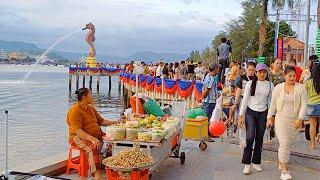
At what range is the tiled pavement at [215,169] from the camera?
25.3ft

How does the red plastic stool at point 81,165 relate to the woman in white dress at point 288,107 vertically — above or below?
below

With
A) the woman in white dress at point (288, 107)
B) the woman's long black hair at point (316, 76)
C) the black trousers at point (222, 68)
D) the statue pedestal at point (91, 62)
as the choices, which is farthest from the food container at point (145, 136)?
the statue pedestal at point (91, 62)

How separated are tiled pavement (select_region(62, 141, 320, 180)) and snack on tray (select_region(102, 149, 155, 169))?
1.15m

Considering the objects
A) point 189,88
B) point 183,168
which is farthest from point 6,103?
point 183,168

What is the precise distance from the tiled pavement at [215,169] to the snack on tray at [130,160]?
1152mm

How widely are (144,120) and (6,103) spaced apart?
32680 millimetres

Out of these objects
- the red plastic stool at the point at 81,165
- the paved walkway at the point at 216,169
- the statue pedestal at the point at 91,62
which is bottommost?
the paved walkway at the point at 216,169

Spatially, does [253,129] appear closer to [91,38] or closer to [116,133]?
[116,133]

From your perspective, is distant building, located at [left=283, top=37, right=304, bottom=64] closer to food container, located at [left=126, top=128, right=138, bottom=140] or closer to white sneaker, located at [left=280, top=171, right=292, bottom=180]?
white sneaker, located at [left=280, top=171, right=292, bottom=180]

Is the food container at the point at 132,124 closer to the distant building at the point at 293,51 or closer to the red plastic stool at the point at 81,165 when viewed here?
the red plastic stool at the point at 81,165

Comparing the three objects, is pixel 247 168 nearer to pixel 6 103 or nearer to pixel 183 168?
pixel 183 168

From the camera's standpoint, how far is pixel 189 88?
792 inches

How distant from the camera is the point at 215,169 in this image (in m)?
8.30

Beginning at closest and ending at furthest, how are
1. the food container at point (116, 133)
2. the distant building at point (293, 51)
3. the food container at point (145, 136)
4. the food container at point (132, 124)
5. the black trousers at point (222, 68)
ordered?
the food container at point (145, 136), the food container at point (116, 133), the food container at point (132, 124), the black trousers at point (222, 68), the distant building at point (293, 51)
